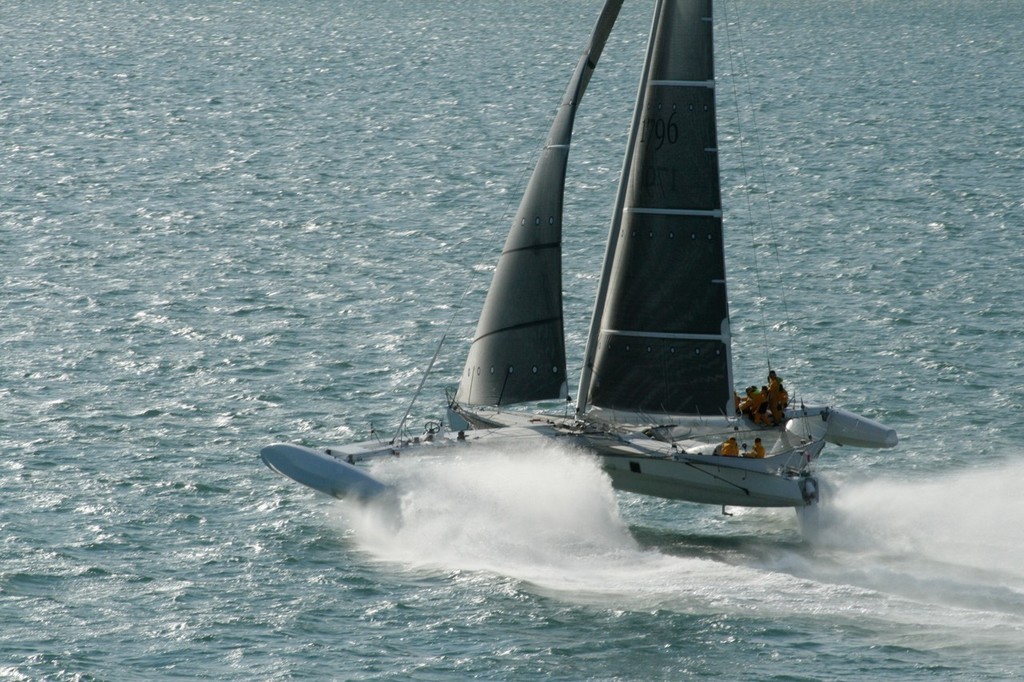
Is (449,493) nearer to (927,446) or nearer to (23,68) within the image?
(927,446)

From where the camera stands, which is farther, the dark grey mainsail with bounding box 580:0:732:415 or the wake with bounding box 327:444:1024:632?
the dark grey mainsail with bounding box 580:0:732:415

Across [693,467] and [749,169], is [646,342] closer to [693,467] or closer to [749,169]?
[693,467]

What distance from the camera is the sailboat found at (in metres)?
35.5

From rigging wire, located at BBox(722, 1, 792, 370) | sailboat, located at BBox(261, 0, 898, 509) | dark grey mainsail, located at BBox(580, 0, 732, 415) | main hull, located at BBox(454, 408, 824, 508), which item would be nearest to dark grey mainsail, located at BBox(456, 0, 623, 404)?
sailboat, located at BBox(261, 0, 898, 509)

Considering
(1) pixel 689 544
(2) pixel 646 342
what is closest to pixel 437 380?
(2) pixel 646 342

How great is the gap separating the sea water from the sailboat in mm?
1104

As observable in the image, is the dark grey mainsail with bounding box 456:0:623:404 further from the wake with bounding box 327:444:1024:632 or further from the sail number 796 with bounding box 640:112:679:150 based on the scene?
the wake with bounding box 327:444:1024:632

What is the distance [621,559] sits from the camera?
34.4m

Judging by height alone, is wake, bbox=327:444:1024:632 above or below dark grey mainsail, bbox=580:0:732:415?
below

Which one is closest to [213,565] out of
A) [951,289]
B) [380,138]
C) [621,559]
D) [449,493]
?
[449,493]

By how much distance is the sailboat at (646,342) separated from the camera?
3550 centimetres

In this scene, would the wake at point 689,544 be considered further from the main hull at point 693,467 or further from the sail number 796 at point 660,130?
the sail number 796 at point 660,130

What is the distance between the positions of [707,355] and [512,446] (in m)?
4.58

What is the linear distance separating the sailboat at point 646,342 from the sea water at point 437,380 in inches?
43.5
